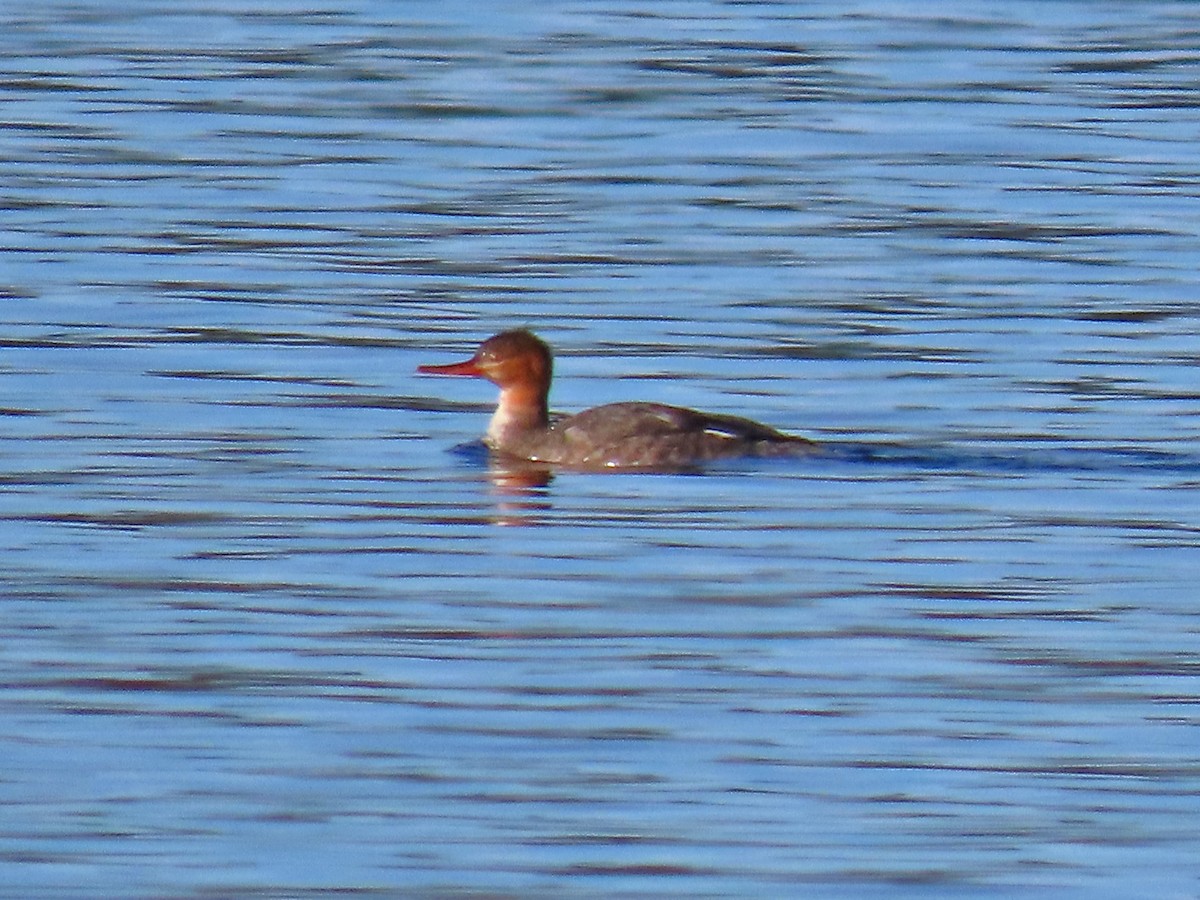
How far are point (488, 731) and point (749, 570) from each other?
8.52 ft

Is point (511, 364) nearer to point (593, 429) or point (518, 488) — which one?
point (593, 429)

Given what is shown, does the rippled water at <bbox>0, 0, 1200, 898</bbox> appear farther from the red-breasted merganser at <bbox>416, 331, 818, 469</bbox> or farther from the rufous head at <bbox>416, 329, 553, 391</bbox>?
the rufous head at <bbox>416, 329, 553, 391</bbox>

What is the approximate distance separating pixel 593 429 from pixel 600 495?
2.35 feet

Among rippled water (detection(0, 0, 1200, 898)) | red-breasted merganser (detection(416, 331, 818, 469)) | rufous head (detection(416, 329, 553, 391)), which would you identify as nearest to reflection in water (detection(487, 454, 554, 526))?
rippled water (detection(0, 0, 1200, 898))

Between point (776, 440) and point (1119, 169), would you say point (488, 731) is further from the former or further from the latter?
point (1119, 169)

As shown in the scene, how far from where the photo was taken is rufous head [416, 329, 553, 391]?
596 inches

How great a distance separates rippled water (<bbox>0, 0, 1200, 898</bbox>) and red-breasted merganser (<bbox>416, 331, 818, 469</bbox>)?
5.3 inches

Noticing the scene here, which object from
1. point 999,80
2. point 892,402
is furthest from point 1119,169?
point 892,402

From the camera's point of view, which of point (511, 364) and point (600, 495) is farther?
point (511, 364)

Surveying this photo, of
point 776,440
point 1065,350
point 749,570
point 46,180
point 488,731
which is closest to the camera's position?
point 488,731

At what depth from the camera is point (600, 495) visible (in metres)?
13.9

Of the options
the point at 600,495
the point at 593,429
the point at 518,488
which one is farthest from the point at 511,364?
the point at 600,495

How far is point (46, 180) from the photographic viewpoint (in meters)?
22.3

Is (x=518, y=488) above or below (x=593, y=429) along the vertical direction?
below
